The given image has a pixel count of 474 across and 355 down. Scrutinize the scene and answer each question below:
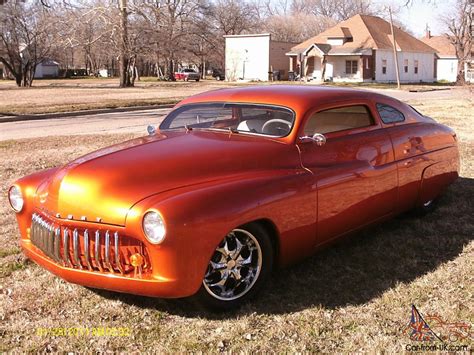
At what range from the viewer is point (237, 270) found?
11.6ft

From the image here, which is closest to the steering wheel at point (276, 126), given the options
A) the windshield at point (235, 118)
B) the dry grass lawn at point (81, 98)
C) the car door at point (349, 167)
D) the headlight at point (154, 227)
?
the windshield at point (235, 118)

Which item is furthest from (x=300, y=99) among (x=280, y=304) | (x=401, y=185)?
(x=280, y=304)

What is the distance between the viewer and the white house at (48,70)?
277 feet

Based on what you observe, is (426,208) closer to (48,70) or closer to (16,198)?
(16,198)

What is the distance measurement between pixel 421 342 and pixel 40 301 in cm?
253

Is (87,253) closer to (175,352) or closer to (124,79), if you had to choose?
(175,352)

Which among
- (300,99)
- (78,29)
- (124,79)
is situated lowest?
(300,99)

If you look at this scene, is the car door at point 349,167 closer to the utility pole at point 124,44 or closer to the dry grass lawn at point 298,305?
the dry grass lawn at point 298,305

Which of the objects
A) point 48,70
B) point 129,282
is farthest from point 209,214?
point 48,70

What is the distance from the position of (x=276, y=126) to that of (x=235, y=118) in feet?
1.36

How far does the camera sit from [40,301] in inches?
147

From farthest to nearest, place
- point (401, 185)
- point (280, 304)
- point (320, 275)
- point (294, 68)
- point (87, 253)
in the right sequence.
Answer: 1. point (294, 68)
2. point (401, 185)
3. point (320, 275)
4. point (280, 304)
5. point (87, 253)

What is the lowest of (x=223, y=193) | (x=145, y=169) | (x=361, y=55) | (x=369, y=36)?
(x=223, y=193)

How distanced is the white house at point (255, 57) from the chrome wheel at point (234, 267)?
52.7 metres
